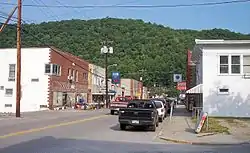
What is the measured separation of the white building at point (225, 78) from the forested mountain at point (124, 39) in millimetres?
12366

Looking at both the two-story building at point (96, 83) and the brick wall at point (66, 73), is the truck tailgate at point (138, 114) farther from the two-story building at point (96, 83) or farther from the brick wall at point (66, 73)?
the two-story building at point (96, 83)

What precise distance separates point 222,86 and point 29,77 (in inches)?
1015

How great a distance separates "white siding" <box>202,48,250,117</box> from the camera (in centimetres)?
3222

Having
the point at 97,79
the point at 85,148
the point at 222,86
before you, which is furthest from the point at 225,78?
the point at 97,79

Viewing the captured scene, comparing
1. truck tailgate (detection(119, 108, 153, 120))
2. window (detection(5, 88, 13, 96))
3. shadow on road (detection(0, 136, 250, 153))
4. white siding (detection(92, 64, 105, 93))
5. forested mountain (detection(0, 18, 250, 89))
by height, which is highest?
forested mountain (detection(0, 18, 250, 89))

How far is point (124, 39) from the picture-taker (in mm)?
55938

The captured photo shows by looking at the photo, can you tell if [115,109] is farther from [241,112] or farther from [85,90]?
[85,90]

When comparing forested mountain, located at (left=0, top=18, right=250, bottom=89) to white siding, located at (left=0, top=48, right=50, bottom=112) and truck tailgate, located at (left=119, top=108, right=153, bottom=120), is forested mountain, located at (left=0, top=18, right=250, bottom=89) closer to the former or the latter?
white siding, located at (left=0, top=48, right=50, bottom=112)

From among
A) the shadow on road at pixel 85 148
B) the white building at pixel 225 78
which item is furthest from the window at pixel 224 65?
the shadow on road at pixel 85 148

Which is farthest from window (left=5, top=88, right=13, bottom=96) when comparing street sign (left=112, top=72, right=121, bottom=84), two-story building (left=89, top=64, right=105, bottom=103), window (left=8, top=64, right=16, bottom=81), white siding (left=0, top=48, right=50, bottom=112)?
street sign (left=112, top=72, right=121, bottom=84)

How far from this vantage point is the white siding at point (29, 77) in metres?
48.1

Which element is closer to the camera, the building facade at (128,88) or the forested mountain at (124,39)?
the forested mountain at (124,39)

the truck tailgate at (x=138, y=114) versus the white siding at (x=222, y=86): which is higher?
the white siding at (x=222, y=86)

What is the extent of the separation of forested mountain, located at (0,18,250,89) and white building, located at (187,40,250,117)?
1237cm
